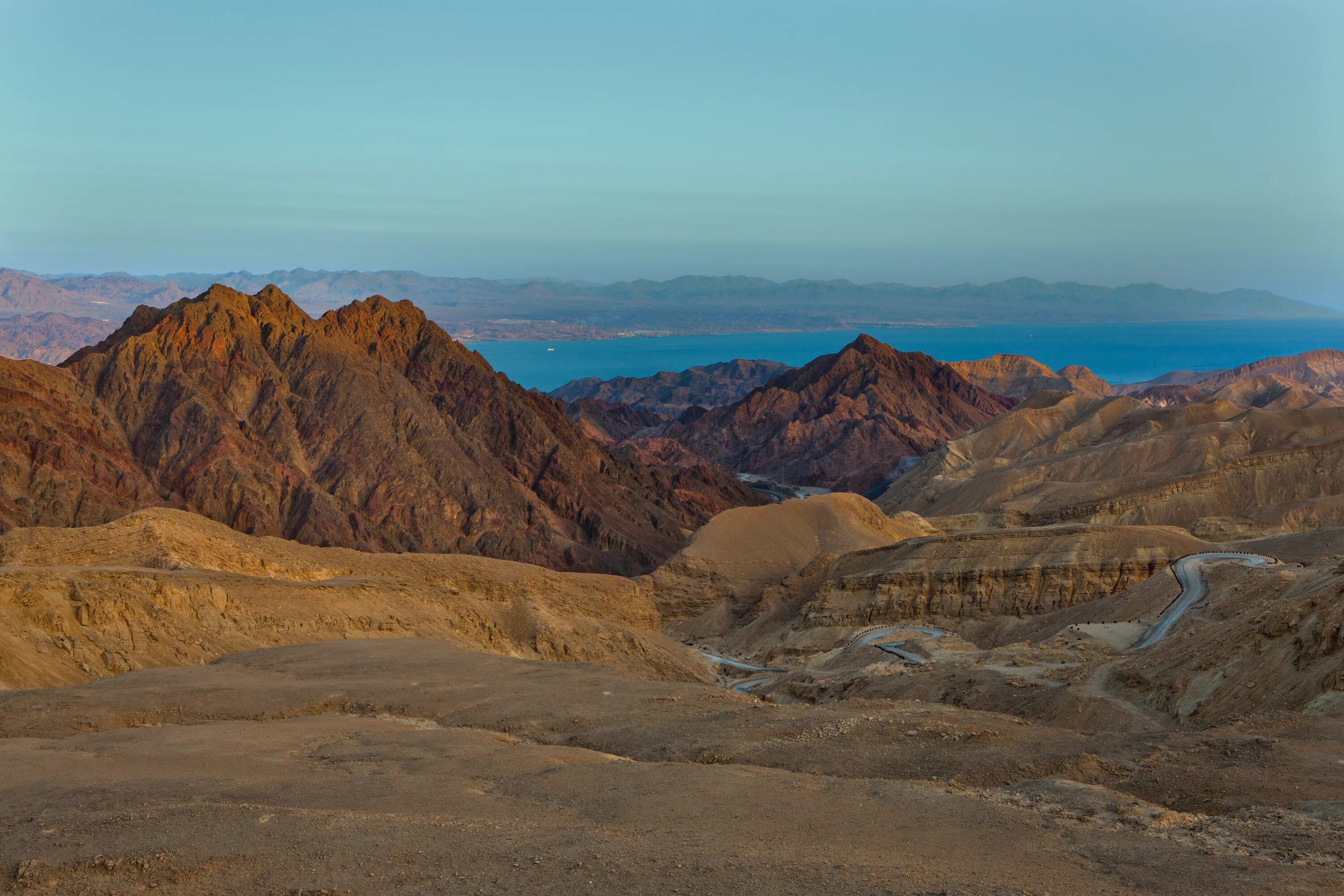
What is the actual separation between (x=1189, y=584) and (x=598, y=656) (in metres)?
27.8

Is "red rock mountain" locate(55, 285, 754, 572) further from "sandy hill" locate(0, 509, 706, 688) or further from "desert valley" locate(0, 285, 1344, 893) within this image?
"sandy hill" locate(0, 509, 706, 688)

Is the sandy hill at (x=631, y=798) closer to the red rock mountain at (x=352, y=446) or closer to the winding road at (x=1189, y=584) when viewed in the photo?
the winding road at (x=1189, y=584)

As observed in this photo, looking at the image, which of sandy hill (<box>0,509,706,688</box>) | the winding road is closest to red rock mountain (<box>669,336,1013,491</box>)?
the winding road

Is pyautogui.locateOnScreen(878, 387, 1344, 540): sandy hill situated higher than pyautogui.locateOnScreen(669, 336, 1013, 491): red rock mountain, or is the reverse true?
pyautogui.locateOnScreen(878, 387, 1344, 540): sandy hill

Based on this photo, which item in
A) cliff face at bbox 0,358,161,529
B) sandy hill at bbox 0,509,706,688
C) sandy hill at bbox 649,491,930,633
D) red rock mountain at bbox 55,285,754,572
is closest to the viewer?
sandy hill at bbox 0,509,706,688

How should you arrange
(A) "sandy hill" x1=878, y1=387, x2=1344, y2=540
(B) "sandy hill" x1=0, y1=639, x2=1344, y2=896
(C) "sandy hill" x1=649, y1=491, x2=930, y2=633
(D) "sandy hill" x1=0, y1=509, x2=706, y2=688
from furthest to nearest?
1. (A) "sandy hill" x1=878, y1=387, x2=1344, y2=540
2. (C) "sandy hill" x1=649, y1=491, x2=930, y2=633
3. (D) "sandy hill" x1=0, y1=509, x2=706, y2=688
4. (B) "sandy hill" x1=0, y1=639, x2=1344, y2=896

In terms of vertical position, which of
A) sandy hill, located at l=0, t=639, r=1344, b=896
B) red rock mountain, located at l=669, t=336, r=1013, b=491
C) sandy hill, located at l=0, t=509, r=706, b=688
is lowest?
red rock mountain, located at l=669, t=336, r=1013, b=491

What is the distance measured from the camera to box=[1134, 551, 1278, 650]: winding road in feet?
160

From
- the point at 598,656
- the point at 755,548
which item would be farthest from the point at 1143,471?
the point at 598,656

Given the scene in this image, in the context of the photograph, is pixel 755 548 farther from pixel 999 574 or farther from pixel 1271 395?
pixel 1271 395

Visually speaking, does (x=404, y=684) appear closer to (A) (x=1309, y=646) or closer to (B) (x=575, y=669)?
(B) (x=575, y=669)

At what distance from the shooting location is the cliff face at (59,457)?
279ft

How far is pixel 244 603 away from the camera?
4731cm

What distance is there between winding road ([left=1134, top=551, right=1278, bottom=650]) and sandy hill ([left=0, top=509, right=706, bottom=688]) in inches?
819
